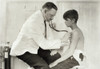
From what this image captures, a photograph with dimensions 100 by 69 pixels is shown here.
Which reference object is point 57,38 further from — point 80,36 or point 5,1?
point 5,1

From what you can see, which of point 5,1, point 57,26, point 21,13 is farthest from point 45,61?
point 5,1

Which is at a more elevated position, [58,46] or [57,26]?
[57,26]

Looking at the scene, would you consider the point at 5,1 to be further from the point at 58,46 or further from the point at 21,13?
the point at 58,46

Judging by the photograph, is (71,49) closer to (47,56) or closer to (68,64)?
(68,64)

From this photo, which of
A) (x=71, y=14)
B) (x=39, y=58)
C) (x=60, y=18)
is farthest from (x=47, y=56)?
(x=71, y=14)

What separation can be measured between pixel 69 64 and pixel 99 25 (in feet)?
2.00

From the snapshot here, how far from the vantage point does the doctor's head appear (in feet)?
10.2

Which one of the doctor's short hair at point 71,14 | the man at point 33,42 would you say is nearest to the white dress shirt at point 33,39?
the man at point 33,42

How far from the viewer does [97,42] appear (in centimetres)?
314

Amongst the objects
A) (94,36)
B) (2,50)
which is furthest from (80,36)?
(2,50)

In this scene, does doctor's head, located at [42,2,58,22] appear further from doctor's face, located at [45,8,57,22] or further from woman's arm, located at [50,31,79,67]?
woman's arm, located at [50,31,79,67]

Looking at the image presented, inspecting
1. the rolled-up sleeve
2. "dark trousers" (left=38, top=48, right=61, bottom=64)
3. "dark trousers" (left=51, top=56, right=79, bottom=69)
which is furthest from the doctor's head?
"dark trousers" (left=51, top=56, right=79, bottom=69)

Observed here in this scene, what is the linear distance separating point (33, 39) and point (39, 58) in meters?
0.24

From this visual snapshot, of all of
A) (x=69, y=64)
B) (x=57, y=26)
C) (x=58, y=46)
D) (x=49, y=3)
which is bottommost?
(x=69, y=64)
